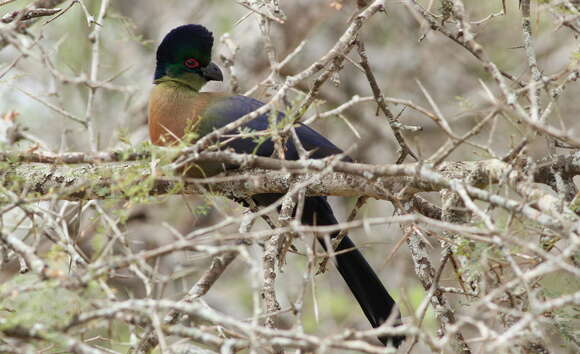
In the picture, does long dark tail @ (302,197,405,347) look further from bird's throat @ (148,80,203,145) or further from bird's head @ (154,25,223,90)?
bird's head @ (154,25,223,90)

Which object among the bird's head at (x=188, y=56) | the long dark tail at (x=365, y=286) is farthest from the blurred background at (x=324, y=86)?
the long dark tail at (x=365, y=286)

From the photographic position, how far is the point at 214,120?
13.1ft

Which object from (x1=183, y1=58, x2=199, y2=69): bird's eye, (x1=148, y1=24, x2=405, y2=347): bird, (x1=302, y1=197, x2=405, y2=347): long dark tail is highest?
(x1=183, y1=58, x2=199, y2=69): bird's eye

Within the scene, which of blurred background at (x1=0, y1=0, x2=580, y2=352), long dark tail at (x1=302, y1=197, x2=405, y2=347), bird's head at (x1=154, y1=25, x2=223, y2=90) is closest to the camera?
long dark tail at (x1=302, y1=197, x2=405, y2=347)

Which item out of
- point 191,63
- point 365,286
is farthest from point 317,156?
point 191,63

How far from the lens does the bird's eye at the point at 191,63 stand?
4.36m

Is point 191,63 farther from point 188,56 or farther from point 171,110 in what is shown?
point 171,110

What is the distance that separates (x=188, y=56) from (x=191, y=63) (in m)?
0.04

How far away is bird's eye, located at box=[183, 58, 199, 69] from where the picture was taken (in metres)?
4.36

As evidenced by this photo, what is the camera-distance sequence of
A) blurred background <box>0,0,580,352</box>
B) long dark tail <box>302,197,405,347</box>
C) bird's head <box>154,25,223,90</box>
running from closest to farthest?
long dark tail <box>302,197,405,347</box>, bird's head <box>154,25,223,90</box>, blurred background <box>0,0,580,352</box>

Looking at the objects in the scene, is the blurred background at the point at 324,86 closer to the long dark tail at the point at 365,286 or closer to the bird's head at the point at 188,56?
the bird's head at the point at 188,56

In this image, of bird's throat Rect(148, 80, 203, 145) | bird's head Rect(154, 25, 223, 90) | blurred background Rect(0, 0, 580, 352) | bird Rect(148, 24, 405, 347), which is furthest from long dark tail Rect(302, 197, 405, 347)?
blurred background Rect(0, 0, 580, 352)

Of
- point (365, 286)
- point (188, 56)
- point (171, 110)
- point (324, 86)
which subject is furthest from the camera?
point (324, 86)

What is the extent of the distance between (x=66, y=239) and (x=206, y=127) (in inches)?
63.4
